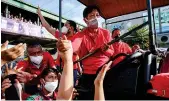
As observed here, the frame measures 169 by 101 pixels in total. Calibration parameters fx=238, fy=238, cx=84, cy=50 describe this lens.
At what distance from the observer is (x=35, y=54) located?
10.9 feet

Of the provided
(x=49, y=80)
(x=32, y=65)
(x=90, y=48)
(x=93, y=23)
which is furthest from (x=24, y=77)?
(x=93, y=23)

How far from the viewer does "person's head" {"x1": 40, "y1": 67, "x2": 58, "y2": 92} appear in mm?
2580

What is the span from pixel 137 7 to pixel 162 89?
1631mm

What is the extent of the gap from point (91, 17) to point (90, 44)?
29cm

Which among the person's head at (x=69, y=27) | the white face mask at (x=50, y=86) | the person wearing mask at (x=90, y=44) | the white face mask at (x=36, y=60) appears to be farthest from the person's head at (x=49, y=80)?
the person's head at (x=69, y=27)

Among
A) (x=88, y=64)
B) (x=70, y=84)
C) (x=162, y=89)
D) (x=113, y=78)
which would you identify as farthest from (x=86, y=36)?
(x=70, y=84)

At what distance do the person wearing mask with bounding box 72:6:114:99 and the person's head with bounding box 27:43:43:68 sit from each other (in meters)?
1.00

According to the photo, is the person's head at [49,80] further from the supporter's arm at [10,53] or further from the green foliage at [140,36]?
the supporter's arm at [10,53]

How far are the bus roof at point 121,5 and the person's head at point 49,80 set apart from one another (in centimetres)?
93

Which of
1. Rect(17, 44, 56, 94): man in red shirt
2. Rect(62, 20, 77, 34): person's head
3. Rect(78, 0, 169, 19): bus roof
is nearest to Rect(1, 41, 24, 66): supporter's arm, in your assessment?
Rect(78, 0, 169, 19): bus roof

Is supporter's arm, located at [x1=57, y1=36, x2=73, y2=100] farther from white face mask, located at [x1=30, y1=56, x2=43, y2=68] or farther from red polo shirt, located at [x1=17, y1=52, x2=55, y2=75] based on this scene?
white face mask, located at [x1=30, y1=56, x2=43, y2=68]

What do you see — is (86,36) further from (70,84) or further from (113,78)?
(70,84)

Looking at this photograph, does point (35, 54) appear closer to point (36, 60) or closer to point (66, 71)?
point (36, 60)

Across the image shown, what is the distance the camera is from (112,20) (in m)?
3.33
